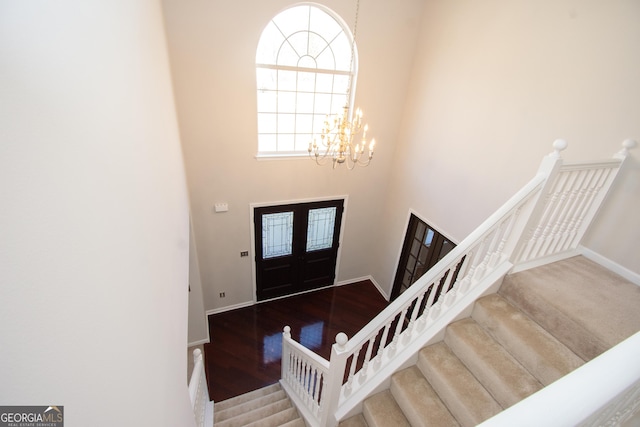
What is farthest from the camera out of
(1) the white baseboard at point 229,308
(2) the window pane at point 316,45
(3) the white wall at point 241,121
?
(1) the white baseboard at point 229,308

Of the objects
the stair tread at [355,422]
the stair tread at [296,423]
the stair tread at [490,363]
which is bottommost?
the stair tread at [296,423]

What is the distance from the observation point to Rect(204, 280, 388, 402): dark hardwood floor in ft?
13.9

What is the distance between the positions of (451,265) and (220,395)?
12.1 feet

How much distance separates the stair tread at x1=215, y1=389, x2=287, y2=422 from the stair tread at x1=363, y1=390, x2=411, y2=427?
187 cm

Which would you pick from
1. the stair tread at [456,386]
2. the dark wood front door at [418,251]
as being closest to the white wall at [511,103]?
the dark wood front door at [418,251]

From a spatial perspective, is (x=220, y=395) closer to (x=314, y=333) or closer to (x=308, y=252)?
(x=314, y=333)

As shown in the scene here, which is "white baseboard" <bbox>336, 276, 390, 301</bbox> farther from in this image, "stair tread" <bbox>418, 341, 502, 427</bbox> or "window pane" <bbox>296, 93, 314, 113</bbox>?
"stair tread" <bbox>418, 341, 502, 427</bbox>

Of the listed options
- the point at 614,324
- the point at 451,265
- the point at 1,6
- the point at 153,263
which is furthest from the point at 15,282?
the point at 614,324

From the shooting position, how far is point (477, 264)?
2.40 m

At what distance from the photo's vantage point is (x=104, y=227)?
0.99 metres

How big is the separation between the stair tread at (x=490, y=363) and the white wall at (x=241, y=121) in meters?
3.31

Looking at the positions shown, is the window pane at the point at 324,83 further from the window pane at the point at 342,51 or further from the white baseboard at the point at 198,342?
the white baseboard at the point at 198,342

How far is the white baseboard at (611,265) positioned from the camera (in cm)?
251

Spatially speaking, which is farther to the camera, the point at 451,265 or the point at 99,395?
the point at 451,265
